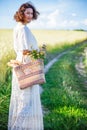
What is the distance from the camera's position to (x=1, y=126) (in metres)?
5.02

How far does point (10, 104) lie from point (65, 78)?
209 centimetres

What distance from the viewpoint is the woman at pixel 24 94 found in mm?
4582

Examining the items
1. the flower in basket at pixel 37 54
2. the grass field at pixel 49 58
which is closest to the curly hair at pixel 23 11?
the flower in basket at pixel 37 54

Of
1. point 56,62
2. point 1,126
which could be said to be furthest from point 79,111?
point 56,62

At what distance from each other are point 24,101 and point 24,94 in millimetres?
63

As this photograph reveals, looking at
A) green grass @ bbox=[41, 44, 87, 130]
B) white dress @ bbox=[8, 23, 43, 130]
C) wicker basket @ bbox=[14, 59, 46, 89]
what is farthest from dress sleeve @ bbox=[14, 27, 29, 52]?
green grass @ bbox=[41, 44, 87, 130]

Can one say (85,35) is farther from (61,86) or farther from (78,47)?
(61,86)

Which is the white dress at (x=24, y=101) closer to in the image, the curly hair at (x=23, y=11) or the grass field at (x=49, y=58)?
the curly hair at (x=23, y=11)

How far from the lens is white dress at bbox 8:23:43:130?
4582 mm

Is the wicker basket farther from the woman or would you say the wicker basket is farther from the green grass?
the green grass

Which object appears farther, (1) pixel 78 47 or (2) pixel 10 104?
(1) pixel 78 47

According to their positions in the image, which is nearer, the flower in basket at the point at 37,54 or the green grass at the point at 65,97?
the flower in basket at the point at 37,54

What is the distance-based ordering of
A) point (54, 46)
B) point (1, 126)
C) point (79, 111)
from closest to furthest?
point (1, 126) → point (79, 111) → point (54, 46)

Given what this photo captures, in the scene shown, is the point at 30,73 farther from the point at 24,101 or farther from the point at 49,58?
the point at 49,58
